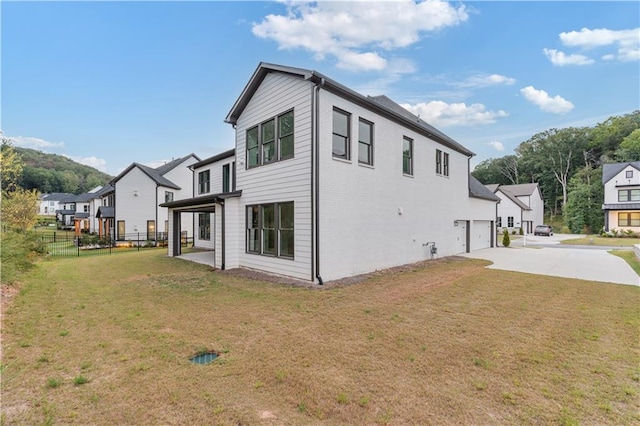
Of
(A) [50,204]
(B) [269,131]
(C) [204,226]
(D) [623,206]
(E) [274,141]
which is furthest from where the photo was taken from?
(A) [50,204]

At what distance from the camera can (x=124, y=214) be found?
79.3ft

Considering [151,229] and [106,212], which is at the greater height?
[106,212]

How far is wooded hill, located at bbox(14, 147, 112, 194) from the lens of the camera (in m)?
74.0

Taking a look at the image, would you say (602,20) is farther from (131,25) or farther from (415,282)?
(131,25)

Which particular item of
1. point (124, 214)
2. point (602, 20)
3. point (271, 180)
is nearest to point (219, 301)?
point (271, 180)

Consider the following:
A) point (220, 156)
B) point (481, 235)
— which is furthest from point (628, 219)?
point (220, 156)

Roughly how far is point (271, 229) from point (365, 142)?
4.59 meters

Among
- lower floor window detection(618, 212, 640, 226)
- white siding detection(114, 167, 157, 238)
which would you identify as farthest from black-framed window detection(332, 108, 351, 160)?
lower floor window detection(618, 212, 640, 226)

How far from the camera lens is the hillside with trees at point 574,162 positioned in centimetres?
3791

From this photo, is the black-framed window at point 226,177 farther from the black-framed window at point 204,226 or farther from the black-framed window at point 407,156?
the black-framed window at point 407,156

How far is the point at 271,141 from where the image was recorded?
10.5 m

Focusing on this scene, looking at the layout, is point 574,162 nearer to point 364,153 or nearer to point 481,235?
point 481,235

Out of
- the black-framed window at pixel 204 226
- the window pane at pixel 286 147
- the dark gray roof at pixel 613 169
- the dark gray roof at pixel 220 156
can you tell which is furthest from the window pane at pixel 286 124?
the dark gray roof at pixel 613 169

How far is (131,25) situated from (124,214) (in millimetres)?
16268
